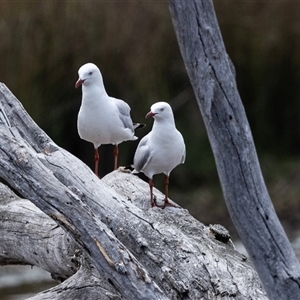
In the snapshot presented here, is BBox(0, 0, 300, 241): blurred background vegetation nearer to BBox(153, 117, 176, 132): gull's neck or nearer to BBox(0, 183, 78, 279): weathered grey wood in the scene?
BBox(0, 183, 78, 279): weathered grey wood

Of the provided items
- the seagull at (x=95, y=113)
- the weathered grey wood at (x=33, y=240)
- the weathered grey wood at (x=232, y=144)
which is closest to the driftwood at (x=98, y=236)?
the weathered grey wood at (x=33, y=240)

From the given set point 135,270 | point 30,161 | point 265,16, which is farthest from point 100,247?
point 265,16

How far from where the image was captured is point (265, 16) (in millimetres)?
8250

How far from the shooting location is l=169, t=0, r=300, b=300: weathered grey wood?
2154 millimetres

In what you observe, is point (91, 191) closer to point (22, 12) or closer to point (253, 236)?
point (253, 236)

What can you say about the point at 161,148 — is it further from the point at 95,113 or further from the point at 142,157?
the point at 95,113

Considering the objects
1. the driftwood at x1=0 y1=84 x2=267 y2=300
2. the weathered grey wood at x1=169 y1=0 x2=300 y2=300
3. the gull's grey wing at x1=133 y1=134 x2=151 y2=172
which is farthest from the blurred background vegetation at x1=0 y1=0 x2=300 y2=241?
the weathered grey wood at x1=169 y1=0 x2=300 y2=300

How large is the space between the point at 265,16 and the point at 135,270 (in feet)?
19.9

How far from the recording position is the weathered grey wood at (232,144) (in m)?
2.15

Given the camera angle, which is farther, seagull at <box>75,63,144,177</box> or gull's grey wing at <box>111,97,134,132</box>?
gull's grey wing at <box>111,97,134,132</box>

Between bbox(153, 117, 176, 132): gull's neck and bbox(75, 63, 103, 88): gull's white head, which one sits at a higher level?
bbox(75, 63, 103, 88): gull's white head

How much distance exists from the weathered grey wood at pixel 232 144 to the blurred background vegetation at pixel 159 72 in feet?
16.6

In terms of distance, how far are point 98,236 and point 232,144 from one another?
66cm

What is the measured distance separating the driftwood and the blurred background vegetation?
313 cm
